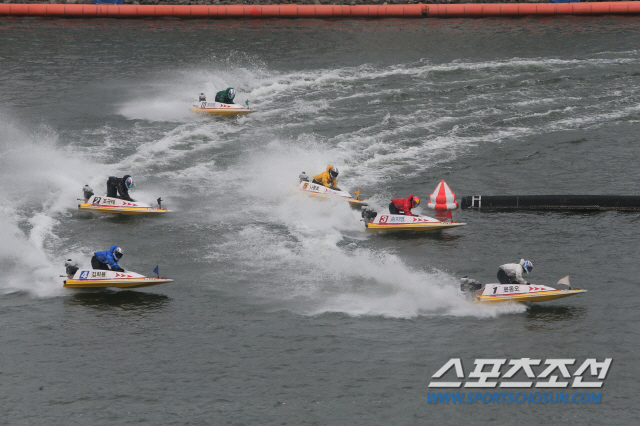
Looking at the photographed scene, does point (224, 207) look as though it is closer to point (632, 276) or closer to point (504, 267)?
point (504, 267)

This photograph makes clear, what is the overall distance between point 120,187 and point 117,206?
1.03m

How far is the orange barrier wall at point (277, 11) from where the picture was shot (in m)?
76.1

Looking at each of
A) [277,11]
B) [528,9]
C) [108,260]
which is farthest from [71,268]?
[528,9]

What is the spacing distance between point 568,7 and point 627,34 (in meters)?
7.64

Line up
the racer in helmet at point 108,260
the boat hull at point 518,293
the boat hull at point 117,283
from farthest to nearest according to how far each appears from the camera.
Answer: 1. the racer in helmet at point 108,260
2. the boat hull at point 117,283
3. the boat hull at point 518,293

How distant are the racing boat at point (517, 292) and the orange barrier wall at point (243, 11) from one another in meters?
51.1

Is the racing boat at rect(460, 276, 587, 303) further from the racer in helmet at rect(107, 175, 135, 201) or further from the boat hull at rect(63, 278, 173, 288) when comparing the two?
the racer in helmet at rect(107, 175, 135, 201)

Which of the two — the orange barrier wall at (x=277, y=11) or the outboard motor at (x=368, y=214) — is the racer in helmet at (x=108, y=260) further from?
the orange barrier wall at (x=277, y=11)

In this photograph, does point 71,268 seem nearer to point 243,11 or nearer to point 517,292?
point 517,292

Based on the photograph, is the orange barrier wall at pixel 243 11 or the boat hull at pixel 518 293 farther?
the orange barrier wall at pixel 243 11

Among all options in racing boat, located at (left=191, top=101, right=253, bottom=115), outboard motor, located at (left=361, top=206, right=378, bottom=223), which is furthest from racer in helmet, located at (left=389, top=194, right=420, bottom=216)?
racing boat, located at (left=191, top=101, right=253, bottom=115)

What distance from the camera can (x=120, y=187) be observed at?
40812 mm

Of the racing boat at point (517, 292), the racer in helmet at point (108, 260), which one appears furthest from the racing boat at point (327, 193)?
the racer in helmet at point (108, 260)

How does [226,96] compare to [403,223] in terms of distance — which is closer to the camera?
[403,223]
